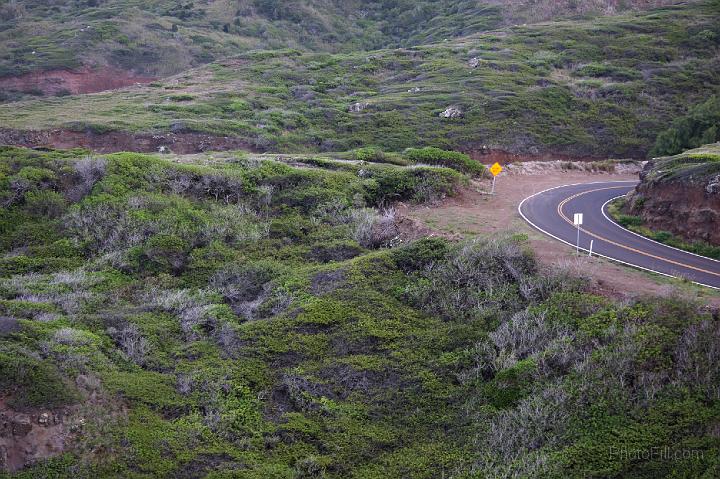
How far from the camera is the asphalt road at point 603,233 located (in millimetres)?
17641

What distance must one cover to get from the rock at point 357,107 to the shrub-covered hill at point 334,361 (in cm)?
2293

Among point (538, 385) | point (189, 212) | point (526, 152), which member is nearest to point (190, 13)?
point (526, 152)

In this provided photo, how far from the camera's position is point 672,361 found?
520 inches

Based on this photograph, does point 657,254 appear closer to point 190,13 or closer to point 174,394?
point 174,394

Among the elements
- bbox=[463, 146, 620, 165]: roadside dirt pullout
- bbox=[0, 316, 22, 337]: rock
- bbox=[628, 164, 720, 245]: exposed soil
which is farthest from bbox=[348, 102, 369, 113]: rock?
bbox=[0, 316, 22, 337]: rock

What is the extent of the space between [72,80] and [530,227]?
52699 mm

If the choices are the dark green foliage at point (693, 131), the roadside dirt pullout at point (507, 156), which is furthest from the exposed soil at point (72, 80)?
the dark green foliage at point (693, 131)

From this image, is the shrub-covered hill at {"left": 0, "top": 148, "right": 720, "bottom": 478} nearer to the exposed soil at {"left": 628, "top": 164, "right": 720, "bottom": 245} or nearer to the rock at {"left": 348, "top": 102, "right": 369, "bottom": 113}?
the exposed soil at {"left": 628, "top": 164, "right": 720, "bottom": 245}

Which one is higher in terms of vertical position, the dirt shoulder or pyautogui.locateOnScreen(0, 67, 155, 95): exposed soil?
pyautogui.locateOnScreen(0, 67, 155, 95): exposed soil

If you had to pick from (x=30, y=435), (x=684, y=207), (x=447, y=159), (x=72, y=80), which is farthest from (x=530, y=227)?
(x=72, y=80)

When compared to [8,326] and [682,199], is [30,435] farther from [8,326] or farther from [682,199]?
[682,199]

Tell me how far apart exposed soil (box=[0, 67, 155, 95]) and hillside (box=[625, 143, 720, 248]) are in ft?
171

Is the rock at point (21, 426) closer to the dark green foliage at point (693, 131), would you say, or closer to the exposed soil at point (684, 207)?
the exposed soil at point (684, 207)

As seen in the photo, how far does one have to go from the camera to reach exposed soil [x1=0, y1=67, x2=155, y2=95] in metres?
59.0
